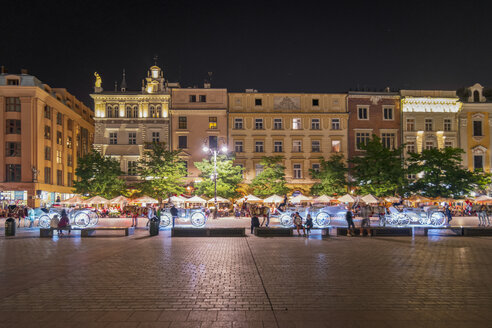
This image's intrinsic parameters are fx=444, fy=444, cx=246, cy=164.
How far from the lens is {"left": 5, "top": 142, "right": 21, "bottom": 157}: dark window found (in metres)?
52.3

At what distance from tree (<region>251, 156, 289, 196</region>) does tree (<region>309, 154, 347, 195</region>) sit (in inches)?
149

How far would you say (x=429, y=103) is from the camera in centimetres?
5591

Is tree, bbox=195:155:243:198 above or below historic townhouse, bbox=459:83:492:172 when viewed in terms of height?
below

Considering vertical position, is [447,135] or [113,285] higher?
[447,135]

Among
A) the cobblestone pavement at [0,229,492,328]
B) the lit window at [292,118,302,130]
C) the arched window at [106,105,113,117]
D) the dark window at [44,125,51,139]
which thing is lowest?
the cobblestone pavement at [0,229,492,328]

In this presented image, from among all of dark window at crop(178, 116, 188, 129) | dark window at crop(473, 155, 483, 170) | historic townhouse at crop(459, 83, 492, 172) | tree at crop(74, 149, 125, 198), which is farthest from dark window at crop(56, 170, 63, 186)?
dark window at crop(473, 155, 483, 170)

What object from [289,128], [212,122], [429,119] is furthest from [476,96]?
[212,122]

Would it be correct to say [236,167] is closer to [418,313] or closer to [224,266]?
[224,266]

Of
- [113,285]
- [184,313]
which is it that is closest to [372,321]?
[184,313]

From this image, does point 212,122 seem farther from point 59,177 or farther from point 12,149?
point 12,149

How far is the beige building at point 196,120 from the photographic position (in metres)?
54.7

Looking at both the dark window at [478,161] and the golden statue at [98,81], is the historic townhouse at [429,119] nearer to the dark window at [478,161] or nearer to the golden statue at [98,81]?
the dark window at [478,161]

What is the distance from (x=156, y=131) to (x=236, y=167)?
11904 millimetres

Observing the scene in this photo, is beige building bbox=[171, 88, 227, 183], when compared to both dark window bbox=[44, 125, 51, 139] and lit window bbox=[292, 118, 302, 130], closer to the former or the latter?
lit window bbox=[292, 118, 302, 130]
